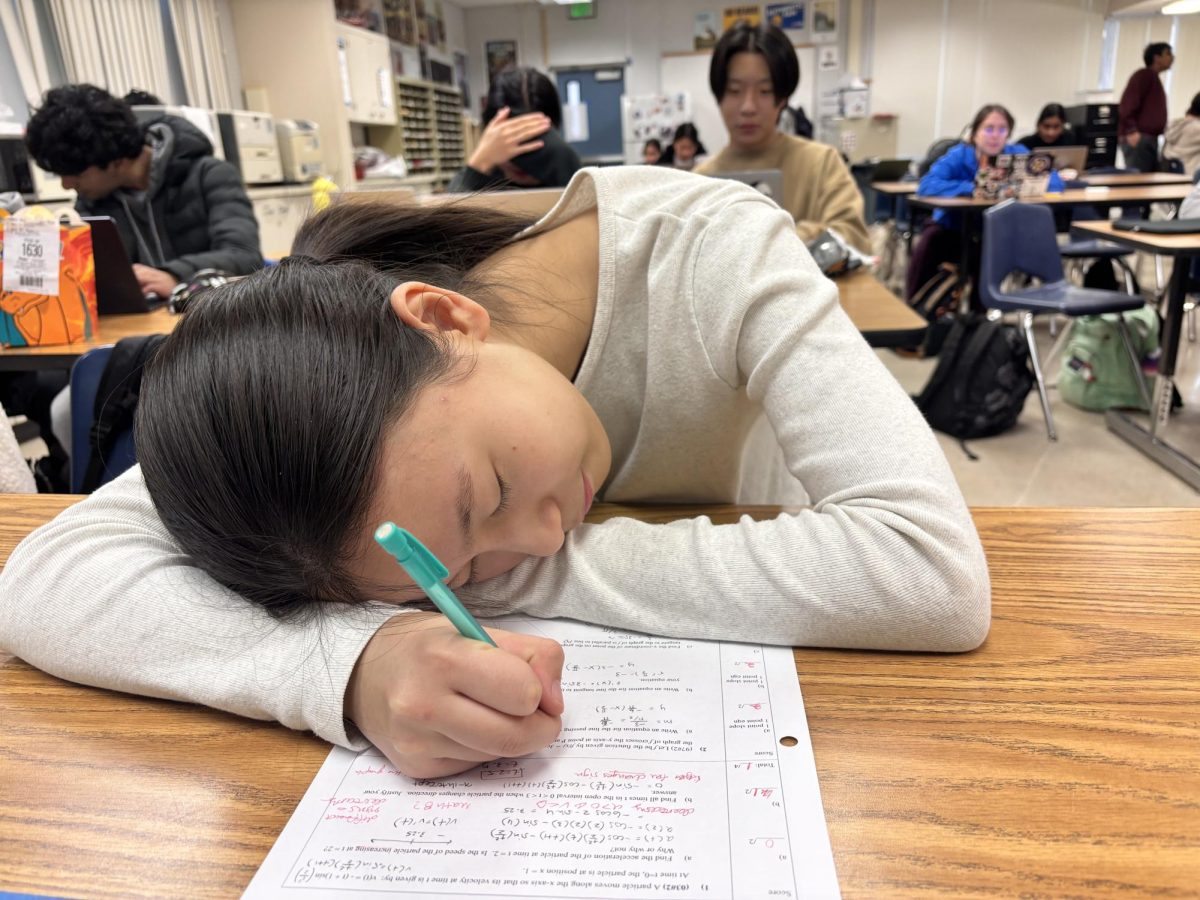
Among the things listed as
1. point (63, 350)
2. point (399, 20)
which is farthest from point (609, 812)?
point (399, 20)

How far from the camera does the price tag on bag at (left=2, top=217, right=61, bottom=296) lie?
1511 millimetres

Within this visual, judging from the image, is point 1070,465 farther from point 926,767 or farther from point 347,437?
point 347,437

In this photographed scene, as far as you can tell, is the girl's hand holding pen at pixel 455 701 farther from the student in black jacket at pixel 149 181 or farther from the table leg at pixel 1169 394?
the table leg at pixel 1169 394

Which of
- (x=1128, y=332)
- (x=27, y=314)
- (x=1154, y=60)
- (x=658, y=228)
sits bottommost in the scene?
(x=1128, y=332)

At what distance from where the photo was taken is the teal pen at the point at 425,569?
364 millimetres

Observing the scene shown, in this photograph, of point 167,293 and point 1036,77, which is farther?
point 1036,77

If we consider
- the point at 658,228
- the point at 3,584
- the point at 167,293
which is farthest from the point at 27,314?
the point at 658,228

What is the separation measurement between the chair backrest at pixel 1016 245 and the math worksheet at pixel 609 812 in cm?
292

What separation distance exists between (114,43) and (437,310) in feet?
15.6

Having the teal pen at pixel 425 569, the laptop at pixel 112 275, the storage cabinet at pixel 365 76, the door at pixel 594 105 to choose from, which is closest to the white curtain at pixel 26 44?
the storage cabinet at pixel 365 76

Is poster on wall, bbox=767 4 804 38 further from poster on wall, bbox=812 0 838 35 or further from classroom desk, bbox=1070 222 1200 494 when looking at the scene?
classroom desk, bbox=1070 222 1200 494

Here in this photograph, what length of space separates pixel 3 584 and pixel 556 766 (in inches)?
16.7

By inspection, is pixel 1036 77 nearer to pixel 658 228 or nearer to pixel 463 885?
pixel 658 228

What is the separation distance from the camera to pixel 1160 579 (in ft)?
1.91
